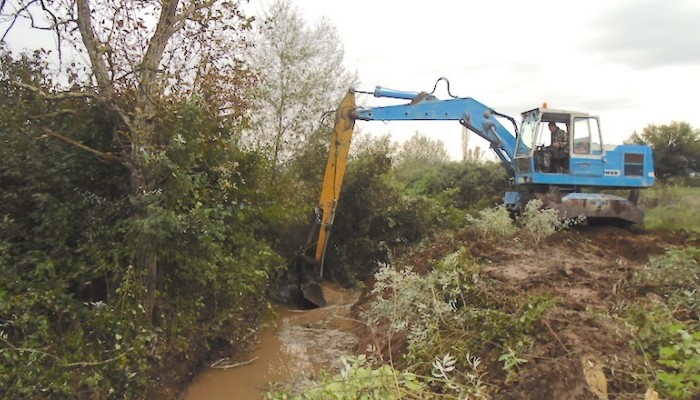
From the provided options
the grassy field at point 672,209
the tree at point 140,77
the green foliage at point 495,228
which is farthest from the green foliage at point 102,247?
the grassy field at point 672,209

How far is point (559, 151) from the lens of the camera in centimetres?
1162

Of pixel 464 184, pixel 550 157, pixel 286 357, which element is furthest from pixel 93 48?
pixel 464 184

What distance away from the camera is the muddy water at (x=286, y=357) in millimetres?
6211

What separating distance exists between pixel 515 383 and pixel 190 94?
453 cm

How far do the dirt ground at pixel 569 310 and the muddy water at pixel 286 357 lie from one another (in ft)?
2.42

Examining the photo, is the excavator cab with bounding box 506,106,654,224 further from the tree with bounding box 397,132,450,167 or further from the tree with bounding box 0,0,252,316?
the tree with bounding box 397,132,450,167

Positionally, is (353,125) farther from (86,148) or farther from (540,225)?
(86,148)

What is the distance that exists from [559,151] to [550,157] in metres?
0.22

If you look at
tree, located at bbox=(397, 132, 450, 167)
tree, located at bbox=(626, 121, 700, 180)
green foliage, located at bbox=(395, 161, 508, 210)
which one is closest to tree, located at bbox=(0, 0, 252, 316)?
green foliage, located at bbox=(395, 161, 508, 210)

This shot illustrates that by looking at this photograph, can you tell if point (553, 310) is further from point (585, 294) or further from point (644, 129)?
point (644, 129)

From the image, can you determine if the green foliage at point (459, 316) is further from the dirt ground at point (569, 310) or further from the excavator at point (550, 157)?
the excavator at point (550, 157)

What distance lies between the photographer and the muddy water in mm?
6211

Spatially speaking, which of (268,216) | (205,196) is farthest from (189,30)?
(268,216)

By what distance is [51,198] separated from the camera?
532 cm
